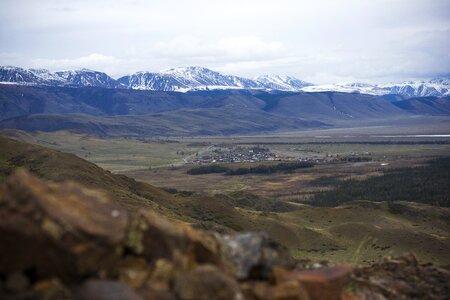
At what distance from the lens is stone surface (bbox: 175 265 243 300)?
11914 mm

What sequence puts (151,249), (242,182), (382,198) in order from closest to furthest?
(151,249) → (382,198) → (242,182)

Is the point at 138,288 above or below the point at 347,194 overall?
above

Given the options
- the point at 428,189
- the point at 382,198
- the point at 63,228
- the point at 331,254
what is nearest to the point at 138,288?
the point at 63,228

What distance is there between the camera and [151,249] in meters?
13.0

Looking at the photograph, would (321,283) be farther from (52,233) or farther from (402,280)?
(402,280)

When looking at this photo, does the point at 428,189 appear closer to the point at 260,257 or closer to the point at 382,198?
the point at 382,198

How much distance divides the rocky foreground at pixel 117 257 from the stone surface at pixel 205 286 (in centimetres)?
2

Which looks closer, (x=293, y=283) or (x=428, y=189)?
(x=293, y=283)

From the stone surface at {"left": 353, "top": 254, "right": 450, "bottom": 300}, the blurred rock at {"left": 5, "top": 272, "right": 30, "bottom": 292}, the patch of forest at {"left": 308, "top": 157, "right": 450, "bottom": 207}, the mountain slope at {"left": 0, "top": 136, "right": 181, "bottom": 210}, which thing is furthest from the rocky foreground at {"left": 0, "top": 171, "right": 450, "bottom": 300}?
the patch of forest at {"left": 308, "top": 157, "right": 450, "bottom": 207}

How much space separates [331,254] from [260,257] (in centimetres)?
4076

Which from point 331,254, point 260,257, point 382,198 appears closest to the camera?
point 260,257

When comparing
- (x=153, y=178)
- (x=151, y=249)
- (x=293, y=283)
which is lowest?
(x=153, y=178)

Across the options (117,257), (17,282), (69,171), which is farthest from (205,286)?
(69,171)

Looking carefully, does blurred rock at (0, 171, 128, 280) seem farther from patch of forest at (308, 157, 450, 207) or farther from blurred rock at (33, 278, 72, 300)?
patch of forest at (308, 157, 450, 207)
